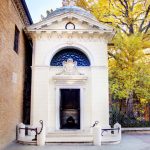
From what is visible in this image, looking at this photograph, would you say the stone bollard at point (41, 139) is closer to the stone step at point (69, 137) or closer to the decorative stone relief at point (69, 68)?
the stone step at point (69, 137)

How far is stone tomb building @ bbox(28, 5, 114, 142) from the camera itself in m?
14.7

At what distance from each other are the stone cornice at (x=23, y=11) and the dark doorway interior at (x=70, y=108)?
4670mm

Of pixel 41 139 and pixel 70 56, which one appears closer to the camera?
pixel 41 139

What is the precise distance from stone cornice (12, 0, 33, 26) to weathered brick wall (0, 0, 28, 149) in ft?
1.08

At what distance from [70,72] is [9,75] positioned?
429 centimetres

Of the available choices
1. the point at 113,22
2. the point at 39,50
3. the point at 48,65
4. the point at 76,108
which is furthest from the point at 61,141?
the point at 113,22

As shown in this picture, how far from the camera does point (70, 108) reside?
1576 centimetres

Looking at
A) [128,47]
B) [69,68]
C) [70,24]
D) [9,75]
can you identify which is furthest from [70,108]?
[128,47]

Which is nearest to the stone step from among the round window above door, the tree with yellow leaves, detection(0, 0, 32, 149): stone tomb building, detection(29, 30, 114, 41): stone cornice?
detection(0, 0, 32, 149): stone tomb building

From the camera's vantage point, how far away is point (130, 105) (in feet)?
63.6

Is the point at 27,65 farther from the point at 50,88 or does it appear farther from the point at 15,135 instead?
the point at 15,135

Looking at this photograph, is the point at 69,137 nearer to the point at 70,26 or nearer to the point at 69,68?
the point at 69,68

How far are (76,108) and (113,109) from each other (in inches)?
170

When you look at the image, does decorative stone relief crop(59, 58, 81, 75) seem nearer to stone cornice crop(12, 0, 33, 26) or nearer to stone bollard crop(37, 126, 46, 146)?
stone cornice crop(12, 0, 33, 26)
